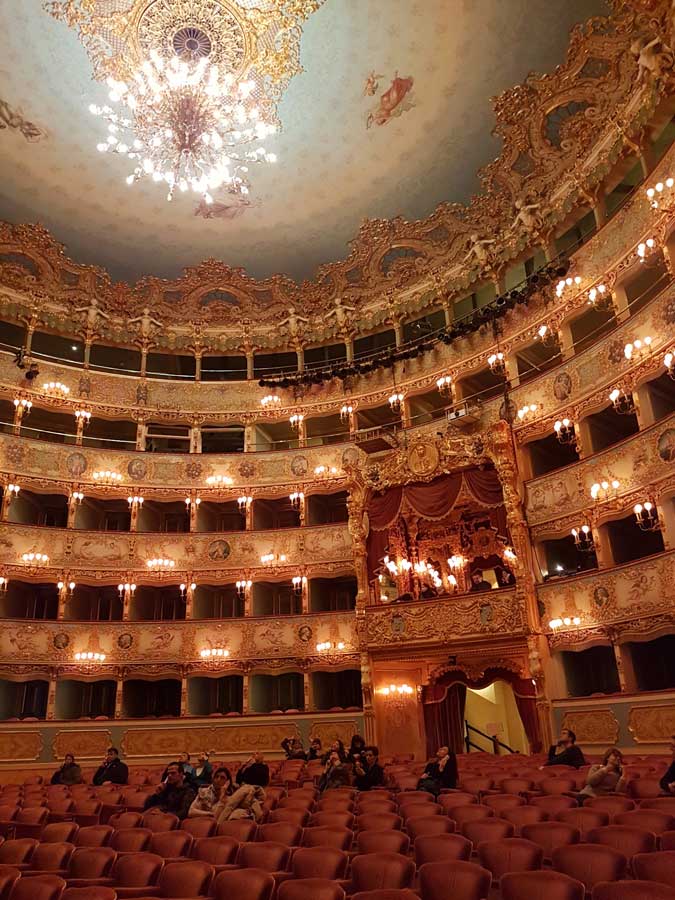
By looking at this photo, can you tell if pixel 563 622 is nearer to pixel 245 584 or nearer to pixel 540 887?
pixel 245 584

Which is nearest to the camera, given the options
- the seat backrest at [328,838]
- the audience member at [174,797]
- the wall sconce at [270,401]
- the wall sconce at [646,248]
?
the seat backrest at [328,838]

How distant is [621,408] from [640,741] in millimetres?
7915

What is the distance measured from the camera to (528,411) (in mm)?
19172

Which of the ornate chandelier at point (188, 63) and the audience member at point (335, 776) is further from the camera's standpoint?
the ornate chandelier at point (188, 63)

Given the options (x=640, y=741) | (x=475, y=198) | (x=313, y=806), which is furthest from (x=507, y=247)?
(x=313, y=806)

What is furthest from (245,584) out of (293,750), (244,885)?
(244,885)

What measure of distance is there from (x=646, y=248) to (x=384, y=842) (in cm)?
1480

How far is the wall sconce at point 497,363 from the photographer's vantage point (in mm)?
20483

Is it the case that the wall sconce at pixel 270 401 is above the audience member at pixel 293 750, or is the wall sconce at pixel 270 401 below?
above

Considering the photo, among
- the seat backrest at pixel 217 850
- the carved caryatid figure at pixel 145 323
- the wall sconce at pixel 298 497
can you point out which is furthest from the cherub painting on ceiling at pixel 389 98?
the seat backrest at pixel 217 850

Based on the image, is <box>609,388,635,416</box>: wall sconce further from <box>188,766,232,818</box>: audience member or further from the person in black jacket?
the person in black jacket

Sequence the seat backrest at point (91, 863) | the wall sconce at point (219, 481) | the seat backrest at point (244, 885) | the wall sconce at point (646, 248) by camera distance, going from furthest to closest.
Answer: the wall sconce at point (219, 481) < the wall sconce at point (646, 248) < the seat backrest at point (91, 863) < the seat backrest at point (244, 885)

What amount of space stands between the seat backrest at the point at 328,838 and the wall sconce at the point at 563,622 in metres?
11.6

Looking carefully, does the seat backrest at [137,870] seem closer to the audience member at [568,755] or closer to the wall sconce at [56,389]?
the audience member at [568,755]
